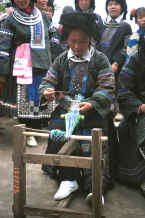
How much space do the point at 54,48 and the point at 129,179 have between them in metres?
2.25

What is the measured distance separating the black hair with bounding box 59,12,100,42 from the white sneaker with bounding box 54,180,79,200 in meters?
1.27

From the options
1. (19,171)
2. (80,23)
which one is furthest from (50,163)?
(80,23)

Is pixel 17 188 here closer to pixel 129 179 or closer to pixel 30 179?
pixel 30 179

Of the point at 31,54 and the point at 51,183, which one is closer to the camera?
the point at 51,183

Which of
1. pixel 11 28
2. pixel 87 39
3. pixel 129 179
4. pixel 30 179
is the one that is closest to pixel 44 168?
pixel 30 179

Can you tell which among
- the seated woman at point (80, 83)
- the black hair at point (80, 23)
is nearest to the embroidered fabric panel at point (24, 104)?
the seated woman at point (80, 83)

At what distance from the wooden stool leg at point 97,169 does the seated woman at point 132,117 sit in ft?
2.90

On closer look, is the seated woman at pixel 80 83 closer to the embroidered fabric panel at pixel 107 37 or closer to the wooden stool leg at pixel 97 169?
the wooden stool leg at pixel 97 169

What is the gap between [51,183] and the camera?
10.7 ft

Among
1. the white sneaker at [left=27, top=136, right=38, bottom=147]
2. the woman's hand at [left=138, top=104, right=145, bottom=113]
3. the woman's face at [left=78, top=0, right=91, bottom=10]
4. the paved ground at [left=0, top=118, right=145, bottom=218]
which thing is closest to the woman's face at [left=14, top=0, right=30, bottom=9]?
the woman's face at [left=78, top=0, right=91, bottom=10]

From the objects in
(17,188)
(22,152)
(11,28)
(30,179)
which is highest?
(11,28)

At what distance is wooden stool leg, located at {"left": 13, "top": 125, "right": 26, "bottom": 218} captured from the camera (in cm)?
240

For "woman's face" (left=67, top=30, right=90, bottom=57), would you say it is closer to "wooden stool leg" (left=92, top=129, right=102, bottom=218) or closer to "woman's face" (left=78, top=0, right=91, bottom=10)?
"wooden stool leg" (left=92, top=129, right=102, bottom=218)

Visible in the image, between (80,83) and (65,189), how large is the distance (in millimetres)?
923
